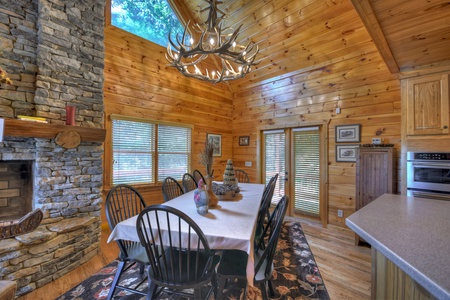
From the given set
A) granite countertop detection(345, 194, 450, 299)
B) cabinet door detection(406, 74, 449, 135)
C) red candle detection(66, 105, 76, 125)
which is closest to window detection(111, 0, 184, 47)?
red candle detection(66, 105, 76, 125)

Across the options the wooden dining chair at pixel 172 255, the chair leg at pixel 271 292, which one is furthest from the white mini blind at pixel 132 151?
the chair leg at pixel 271 292

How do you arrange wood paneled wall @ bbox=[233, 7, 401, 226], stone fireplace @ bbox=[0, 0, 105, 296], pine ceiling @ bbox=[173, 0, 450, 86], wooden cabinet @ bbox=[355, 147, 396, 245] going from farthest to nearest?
wood paneled wall @ bbox=[233, 7, 401, 226], wooden cabinet @ bbox=[355, 147, 396, 245], stone fireplace @ bbox=[0, 0, 105, 296], pine ceiling @ bbox=[173, 0, 450, 86]

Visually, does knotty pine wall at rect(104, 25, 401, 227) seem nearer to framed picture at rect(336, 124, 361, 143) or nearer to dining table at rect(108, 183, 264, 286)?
framed picture at rect(336, 124, 361, 143)

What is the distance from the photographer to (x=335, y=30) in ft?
11.0

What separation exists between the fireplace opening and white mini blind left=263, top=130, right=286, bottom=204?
13.5 ft

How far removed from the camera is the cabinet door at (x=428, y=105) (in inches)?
92.0

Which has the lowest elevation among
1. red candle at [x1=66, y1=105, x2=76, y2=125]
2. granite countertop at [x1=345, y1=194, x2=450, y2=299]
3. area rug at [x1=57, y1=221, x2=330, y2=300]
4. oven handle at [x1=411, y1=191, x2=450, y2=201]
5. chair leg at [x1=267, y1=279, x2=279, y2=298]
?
area rug at [x1=57, y1=221, x2=330, y2=300]

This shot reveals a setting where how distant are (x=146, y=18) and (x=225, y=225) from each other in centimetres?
433

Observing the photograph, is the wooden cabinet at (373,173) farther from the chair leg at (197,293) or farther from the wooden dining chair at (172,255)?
the chair leg at (197,293)

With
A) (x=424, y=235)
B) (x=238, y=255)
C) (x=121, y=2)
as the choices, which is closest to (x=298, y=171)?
(x=238, y=255)

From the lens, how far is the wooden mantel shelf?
6.58ft

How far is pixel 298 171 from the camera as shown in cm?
427

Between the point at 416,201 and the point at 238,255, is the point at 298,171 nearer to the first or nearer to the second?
the point at 416,201

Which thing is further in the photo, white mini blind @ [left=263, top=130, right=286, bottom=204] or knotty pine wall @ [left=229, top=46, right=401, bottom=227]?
white mini blind @ [left=263, top=130, right=286, bottom=204]
